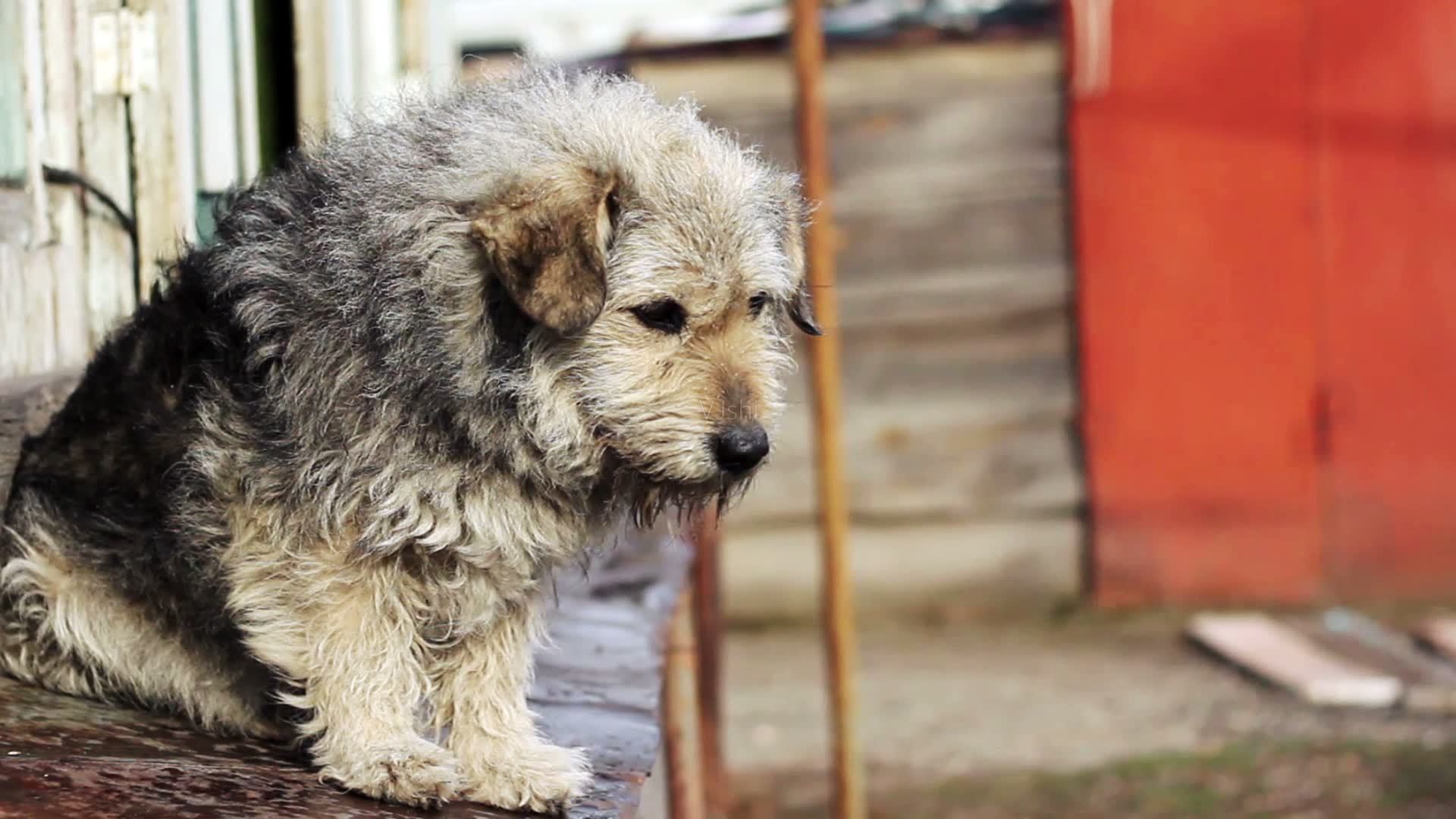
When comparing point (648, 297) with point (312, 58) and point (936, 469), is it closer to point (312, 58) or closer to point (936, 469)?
point (312, 58)

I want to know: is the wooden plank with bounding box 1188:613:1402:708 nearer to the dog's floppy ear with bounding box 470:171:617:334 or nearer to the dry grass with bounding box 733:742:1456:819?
the dry grass with bounding box 733:742:1456:819

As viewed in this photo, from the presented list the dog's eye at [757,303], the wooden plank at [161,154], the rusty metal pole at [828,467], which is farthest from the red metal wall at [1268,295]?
the dog's eye at [757,303]

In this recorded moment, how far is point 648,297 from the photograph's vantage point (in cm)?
295

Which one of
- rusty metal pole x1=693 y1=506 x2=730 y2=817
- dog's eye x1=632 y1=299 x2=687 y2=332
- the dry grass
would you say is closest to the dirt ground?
the dry grass

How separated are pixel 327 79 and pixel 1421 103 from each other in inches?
235

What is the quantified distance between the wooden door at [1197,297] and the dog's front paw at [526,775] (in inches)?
259

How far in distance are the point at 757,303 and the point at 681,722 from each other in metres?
1.91

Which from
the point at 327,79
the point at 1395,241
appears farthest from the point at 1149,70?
the point at 327,79

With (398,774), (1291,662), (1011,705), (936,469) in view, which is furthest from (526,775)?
(936,469)

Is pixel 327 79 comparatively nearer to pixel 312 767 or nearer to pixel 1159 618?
pixel 312 767

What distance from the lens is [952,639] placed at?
356 inches

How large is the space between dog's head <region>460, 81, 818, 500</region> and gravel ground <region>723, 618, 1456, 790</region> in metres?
4.30

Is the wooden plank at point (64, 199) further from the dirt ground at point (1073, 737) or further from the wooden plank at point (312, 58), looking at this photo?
the dirt ground at point (1073, 737)

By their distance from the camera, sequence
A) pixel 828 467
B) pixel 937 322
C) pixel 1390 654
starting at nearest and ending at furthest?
pixel 828 467, pixel 1390 654, pixel 937 322
